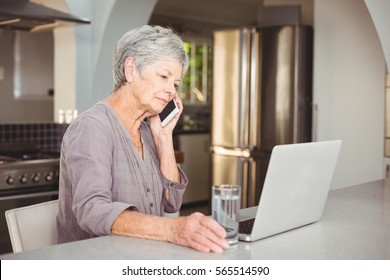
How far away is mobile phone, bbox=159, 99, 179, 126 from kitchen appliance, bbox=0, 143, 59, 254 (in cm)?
168

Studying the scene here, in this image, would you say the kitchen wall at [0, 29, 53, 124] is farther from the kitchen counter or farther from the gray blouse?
the kitchen counter

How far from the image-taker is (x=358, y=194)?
2.21 meters

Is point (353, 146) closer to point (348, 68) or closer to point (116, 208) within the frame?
Result: point (348, 68)

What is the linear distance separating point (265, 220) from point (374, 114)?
9.43ft

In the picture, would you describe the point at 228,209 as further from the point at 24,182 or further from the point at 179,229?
the point at 24,182

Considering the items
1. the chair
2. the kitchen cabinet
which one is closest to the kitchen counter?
the chair

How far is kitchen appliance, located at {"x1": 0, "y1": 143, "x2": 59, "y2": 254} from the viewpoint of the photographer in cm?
328

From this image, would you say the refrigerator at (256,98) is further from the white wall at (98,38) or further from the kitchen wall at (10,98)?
the kitchen wall at (10,98)

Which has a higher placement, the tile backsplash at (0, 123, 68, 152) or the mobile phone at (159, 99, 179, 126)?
the mobile phone at (159, 99, 179, 126)

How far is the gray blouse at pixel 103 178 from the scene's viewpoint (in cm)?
149

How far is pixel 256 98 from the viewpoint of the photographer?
189 inches

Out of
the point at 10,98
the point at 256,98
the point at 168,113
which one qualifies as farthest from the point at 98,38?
the point at 10,98

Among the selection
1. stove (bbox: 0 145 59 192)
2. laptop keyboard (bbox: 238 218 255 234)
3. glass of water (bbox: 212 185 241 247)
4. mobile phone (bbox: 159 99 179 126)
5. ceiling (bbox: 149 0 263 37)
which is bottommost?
stove (bbox: 0 145 59 192)
